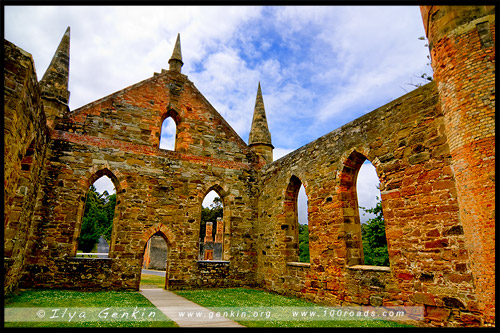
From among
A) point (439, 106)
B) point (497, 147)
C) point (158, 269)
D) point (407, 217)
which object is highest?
point (439, 106)

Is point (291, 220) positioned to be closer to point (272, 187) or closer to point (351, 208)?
point (272, 187)

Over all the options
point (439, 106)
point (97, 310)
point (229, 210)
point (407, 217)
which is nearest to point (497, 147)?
point (439, 106)

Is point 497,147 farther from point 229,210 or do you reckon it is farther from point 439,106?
point 229,210

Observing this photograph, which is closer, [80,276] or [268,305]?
[268,305]

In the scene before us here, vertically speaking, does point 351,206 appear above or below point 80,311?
above

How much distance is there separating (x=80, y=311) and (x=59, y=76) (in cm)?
968

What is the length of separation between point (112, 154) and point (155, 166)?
166cm

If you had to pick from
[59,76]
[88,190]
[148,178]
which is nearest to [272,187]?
[148,178]

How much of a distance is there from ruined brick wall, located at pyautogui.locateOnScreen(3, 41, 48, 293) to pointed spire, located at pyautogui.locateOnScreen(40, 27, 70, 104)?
2130 mm

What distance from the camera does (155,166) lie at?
39.6 feet

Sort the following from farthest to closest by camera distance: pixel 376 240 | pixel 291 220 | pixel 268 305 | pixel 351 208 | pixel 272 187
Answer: pixel 376 240 < pixel 272 187 < pixel 291 220 < pixel 351 208 < pixel 268 305

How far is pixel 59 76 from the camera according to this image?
39.2ft

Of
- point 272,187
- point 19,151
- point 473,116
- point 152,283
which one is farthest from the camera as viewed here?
point 152,283

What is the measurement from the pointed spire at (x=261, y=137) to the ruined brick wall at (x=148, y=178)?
53 cm
